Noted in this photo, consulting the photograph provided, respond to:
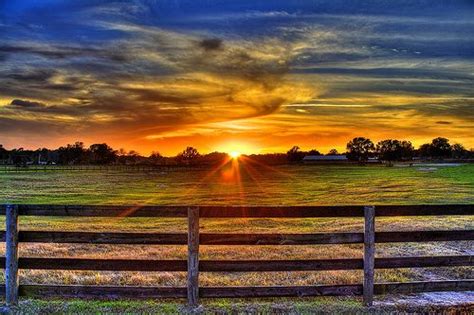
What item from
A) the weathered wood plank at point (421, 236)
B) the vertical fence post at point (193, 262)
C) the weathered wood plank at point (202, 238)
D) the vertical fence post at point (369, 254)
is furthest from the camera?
the weathered wood plank at point (421, 236)

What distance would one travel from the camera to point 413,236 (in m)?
8.45

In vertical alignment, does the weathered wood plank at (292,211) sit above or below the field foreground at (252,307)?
above

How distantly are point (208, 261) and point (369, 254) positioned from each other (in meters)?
2.65

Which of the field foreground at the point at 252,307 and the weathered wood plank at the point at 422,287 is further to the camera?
the weathered wood plank at the point at 422,287

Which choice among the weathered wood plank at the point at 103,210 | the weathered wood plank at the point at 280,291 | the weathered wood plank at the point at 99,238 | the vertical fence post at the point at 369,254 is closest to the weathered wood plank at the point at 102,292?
the weathered wood plank at the point at 280,291

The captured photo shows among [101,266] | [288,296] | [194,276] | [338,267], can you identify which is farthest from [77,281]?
[338,267]

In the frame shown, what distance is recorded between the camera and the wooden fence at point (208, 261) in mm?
8109

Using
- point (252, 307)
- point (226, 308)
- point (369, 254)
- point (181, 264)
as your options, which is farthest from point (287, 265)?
point (181, 264)

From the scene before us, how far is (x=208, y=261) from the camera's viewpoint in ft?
26.7

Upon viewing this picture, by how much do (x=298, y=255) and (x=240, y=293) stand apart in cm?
735

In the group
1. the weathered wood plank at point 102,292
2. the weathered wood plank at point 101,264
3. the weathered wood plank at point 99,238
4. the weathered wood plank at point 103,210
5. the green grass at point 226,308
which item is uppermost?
the weathered wood plank at point 103,210

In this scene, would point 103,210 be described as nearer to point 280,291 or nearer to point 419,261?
point 280,291

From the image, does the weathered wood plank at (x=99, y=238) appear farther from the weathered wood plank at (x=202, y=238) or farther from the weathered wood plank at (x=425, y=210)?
the weathered wood plank at (x=425, y=210)

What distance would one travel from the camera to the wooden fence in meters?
8.11
